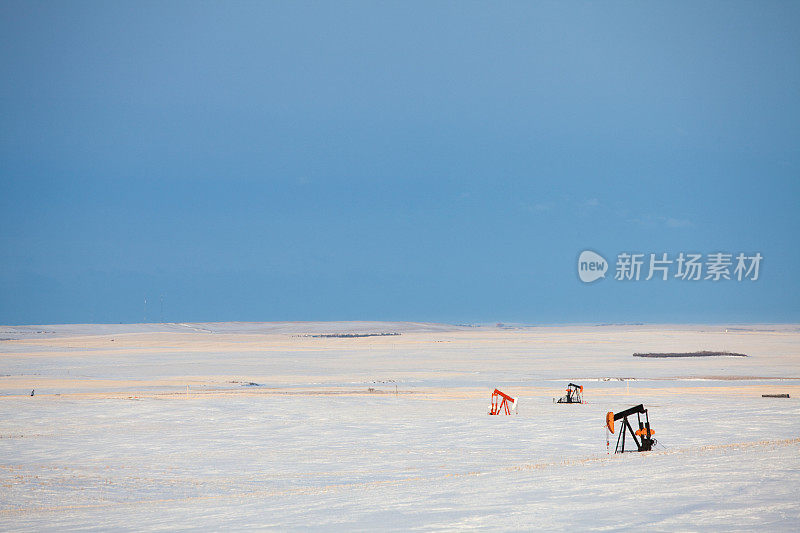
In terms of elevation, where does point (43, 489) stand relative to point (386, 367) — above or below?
below

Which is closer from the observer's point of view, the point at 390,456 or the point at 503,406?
the point at 390,456

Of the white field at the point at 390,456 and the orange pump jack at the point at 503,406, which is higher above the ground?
the orange pump jack at the point at 503,406

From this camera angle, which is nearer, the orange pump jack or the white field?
the white field

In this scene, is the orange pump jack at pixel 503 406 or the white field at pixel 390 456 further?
the orange pump jack at pixel 503 406

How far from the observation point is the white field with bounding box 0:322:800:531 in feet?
36.0

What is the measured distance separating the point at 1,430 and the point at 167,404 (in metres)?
5.48

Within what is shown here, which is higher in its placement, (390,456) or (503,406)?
(503,406)

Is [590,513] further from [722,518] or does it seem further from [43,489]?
[43,489]

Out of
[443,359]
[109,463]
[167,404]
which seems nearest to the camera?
[109,463]

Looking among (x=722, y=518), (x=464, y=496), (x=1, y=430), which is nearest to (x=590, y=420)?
(x=464, y=496)

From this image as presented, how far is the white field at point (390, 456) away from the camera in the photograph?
1098 cm

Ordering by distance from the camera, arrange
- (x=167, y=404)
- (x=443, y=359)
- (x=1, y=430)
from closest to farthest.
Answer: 1. (x=1, y=430)
2. (x=167, y=404)
3. (x=443, y=359)

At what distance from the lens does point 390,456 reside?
17.5m

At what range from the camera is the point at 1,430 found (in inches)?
841
